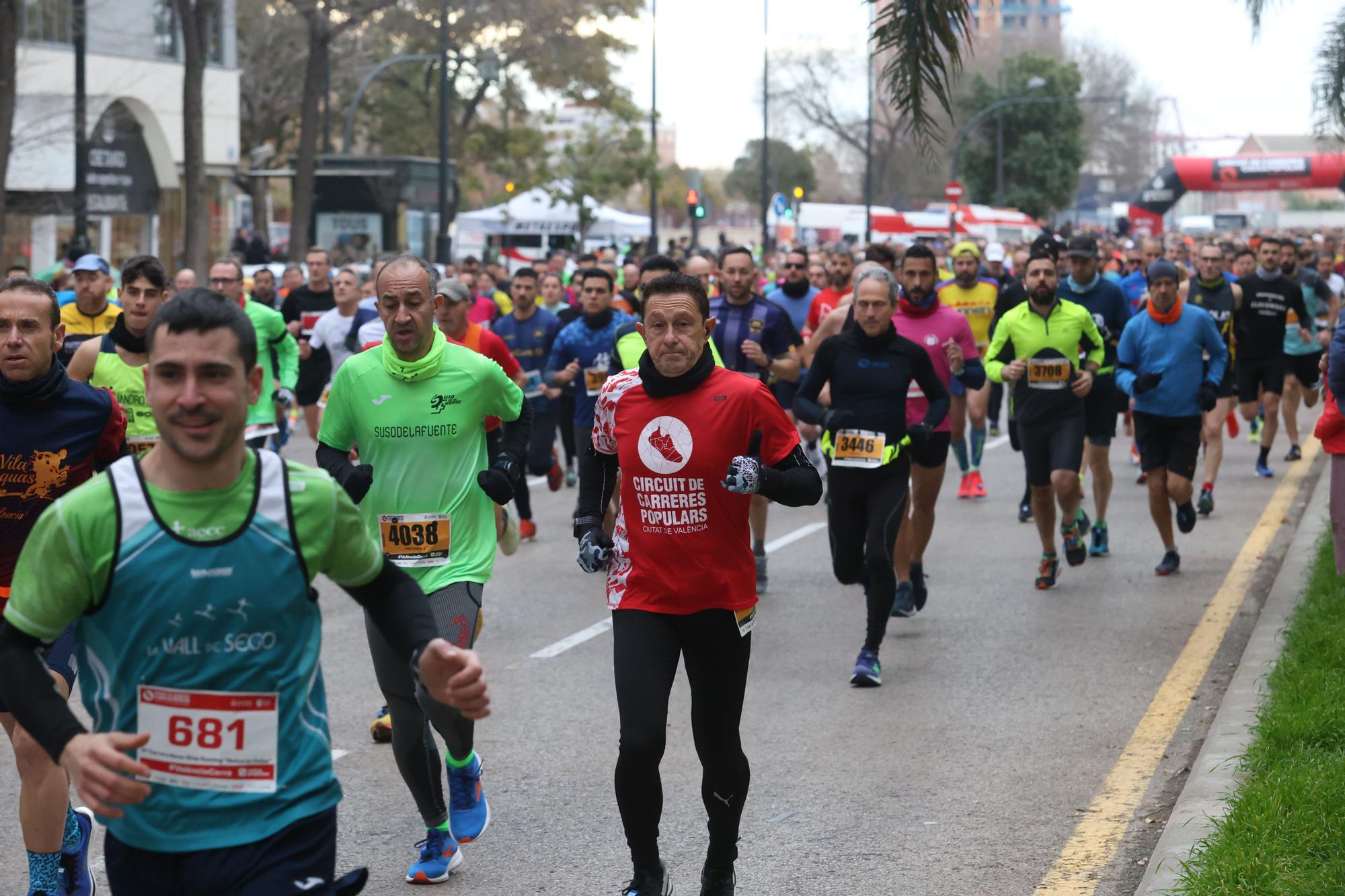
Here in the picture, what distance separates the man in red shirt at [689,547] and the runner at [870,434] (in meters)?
3.09

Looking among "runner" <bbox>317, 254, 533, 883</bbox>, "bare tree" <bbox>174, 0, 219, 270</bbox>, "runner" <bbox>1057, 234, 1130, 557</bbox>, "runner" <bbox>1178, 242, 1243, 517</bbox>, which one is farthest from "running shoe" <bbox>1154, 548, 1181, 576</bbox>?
A: "bare tree" <bbox>174, 0, 219, 270</bbox>

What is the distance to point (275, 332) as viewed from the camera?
11445 millimetres

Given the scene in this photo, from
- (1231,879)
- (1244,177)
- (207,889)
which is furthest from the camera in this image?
(1244,177)

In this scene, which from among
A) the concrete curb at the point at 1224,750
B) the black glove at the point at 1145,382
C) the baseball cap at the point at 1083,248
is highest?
the baseball cap at the point at 1083,248

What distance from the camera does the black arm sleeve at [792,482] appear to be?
4.93 m

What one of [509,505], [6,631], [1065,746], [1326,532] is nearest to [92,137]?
[509,505]

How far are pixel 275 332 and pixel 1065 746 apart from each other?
252 inches

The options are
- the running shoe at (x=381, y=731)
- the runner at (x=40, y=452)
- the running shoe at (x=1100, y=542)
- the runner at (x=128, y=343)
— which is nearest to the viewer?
the runner at (x=40, y=452)

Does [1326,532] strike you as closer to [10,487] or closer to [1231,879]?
[1231,879]

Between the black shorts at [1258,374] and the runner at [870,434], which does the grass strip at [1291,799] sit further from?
the black shorts at [1258,374]

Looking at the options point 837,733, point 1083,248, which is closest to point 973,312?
point 1083,248

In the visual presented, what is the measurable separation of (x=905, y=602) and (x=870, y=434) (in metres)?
1.79

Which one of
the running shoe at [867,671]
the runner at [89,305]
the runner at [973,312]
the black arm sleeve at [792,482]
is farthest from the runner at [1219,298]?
the black arm sleeve at [792,482]

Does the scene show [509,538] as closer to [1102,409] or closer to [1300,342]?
[1102,409]
